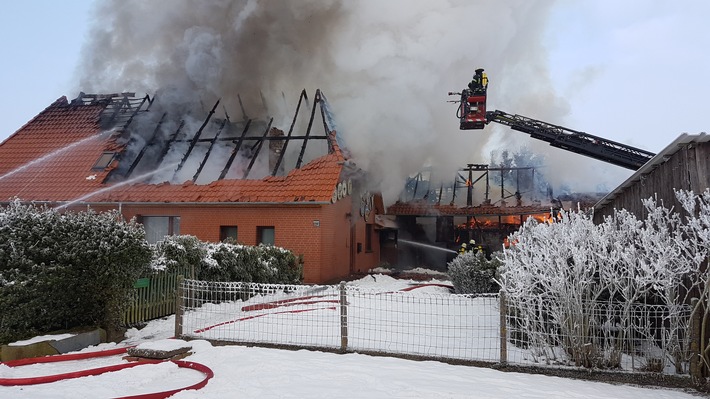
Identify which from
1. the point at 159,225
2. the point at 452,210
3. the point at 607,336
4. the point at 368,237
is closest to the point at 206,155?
the point at 159,225

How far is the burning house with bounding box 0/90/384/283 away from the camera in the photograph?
1537cm

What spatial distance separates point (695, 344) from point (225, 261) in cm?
860

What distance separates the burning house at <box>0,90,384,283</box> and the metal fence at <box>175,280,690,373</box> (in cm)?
579

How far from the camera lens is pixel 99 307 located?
296 inches

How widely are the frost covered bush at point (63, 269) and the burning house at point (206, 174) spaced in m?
6.66

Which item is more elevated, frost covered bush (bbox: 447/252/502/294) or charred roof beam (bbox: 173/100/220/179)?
charred roof beam (bbox: 173/100/220/179)

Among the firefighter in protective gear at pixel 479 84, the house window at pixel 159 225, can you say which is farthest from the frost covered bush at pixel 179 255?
the firefighter in protective gear at pixel 479 84

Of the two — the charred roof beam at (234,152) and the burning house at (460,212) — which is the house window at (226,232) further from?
the burning house at (460,212)

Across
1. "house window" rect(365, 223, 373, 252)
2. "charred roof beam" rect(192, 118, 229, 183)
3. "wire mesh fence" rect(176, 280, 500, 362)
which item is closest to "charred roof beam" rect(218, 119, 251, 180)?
"charred roof beam" rect(192, 118, 229, 183)

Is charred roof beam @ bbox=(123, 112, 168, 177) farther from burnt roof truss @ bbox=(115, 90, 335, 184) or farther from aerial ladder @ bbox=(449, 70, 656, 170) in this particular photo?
aerial ladder @ bbox=(449, 70, 656, 170)

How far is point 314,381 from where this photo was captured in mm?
5188

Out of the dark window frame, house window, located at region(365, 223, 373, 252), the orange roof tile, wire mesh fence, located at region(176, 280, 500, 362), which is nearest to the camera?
wire mesh fence, located at region(176, 280, 500, 362)

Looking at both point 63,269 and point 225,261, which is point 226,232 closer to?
point 225,261

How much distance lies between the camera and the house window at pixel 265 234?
51.5 ft
